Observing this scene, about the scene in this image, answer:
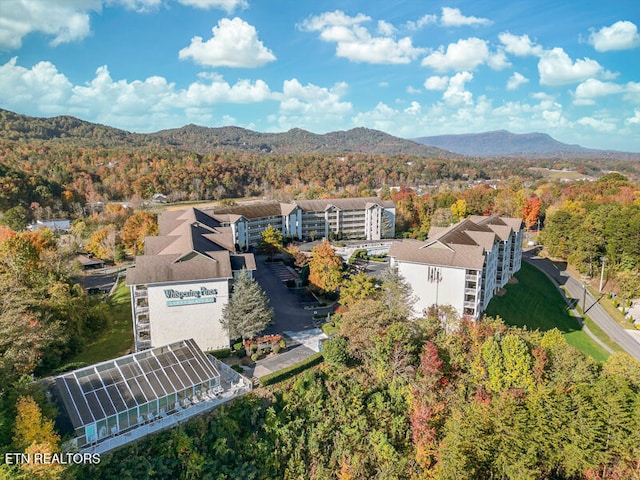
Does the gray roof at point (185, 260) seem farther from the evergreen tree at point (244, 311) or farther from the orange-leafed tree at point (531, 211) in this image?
the orange-leafed tree at point (531, 211)

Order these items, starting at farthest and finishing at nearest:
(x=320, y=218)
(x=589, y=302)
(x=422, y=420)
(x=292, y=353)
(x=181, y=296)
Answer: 1. (x=320, y=218)
2. (x=589, y=302)
3. (x=292, y=353)
4. (x=181, y=296)
5. (x=422, y=420)

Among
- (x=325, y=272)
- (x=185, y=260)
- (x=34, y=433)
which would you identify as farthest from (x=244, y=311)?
(x=34, y=433)

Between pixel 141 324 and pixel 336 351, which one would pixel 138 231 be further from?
pixel 336 351

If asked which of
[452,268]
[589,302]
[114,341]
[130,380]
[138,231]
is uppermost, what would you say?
[452,268]

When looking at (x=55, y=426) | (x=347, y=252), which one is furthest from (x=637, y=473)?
(x=347, y=252)

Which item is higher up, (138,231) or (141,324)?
(138,231)

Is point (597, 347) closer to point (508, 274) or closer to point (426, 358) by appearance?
point (508, 274)
